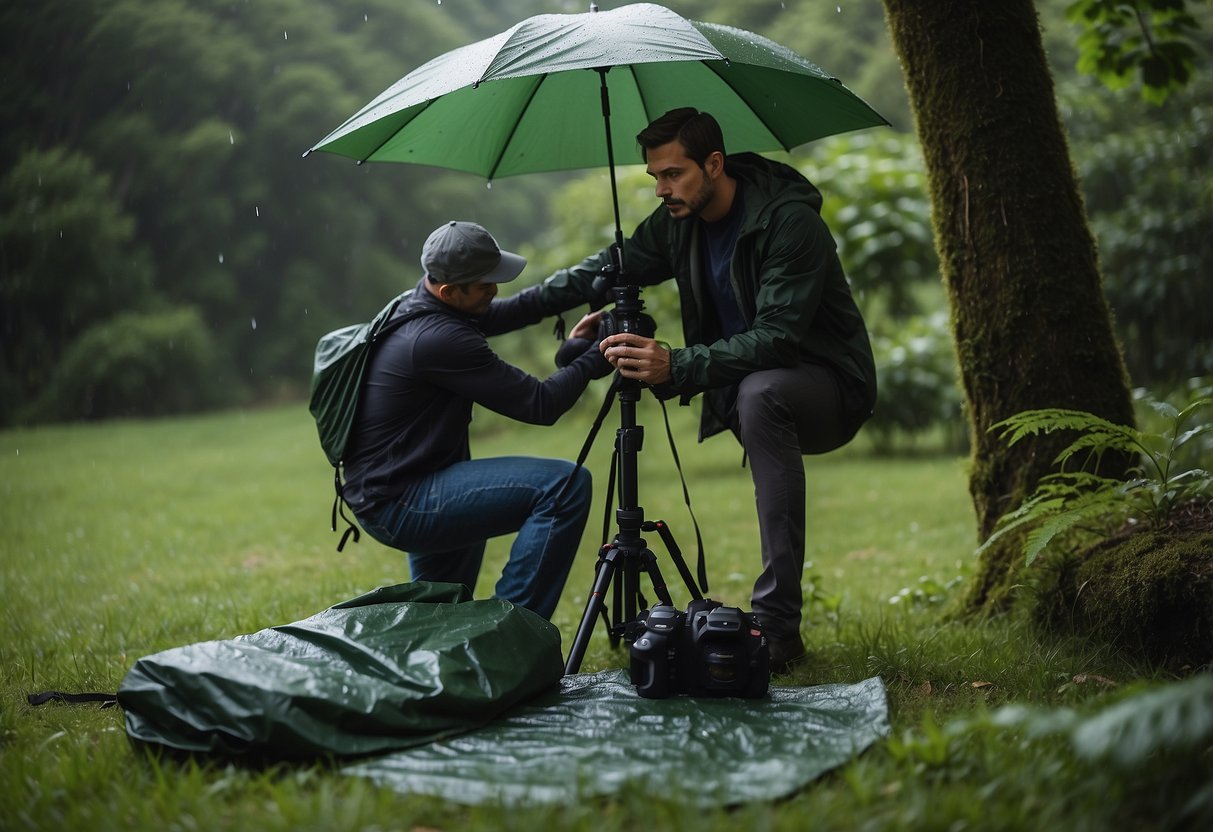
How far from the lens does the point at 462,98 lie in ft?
13.0

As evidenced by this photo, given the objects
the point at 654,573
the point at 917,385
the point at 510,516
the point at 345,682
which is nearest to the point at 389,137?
the point at 510,516

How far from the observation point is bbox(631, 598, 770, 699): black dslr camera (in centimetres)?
315

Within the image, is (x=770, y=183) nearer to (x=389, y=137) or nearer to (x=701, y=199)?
(x=701, y=199)

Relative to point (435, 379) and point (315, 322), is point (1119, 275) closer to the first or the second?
point (435, 379)

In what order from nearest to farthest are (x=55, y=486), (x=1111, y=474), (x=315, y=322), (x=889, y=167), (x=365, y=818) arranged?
(x=365, y=818) → (x=1111, y=474) → (x=889, y=167) → (x=55, y=486) → (x=315, y=322)

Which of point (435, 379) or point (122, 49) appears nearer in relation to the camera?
point (435, 379)

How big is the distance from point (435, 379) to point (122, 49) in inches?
732

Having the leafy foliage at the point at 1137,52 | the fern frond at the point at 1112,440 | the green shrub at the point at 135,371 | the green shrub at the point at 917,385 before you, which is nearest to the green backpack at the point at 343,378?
the fern frond at the point at 1112,440

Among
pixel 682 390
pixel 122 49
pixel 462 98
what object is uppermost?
pixel 122 49

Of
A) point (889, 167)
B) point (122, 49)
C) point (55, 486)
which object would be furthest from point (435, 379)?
point (122, 49)

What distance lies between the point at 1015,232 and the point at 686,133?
1356mm

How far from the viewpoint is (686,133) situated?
356cm

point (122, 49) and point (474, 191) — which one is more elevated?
point (122, 49)

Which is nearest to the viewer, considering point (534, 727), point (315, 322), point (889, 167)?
point (534, 727)
